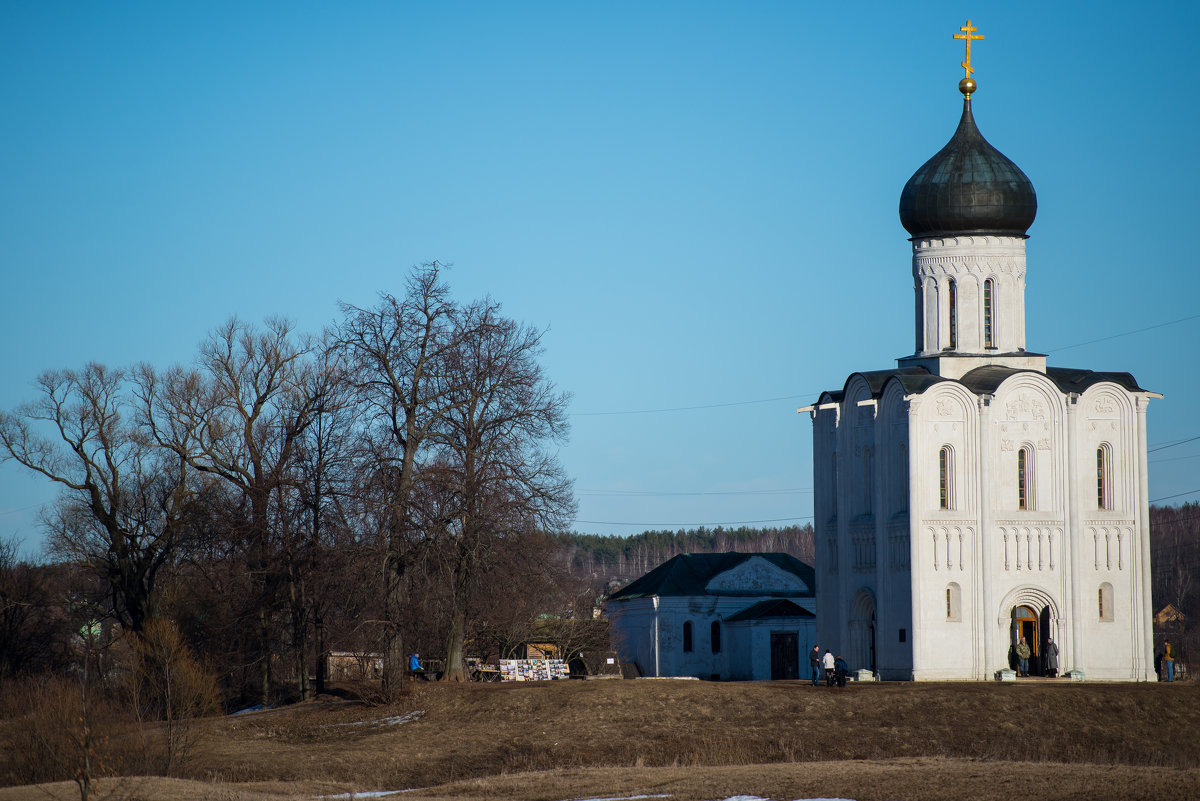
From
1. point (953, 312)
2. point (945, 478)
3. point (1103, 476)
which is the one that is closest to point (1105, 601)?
point (1103, 476)

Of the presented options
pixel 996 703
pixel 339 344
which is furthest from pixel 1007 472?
pixel 339 344

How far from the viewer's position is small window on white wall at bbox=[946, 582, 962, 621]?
39875 mm

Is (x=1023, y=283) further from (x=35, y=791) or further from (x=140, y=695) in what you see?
(x=35, y=791)

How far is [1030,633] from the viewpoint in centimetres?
4050

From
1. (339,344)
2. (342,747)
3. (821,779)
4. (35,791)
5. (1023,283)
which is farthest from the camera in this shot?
(1023,283)

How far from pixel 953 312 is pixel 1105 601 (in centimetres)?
849

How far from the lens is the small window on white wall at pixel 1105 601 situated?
133ft

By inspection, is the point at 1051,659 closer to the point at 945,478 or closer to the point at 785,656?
the point at 945,478

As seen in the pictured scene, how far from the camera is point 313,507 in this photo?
42.8 meters

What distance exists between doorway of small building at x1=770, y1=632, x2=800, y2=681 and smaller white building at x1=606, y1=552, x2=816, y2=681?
3 centimetres

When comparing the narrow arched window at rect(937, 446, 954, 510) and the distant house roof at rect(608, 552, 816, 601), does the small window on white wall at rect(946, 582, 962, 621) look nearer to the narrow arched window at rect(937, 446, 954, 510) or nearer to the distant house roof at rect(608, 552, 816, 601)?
the narrow arched window at rect(937, 446, 954, 510)

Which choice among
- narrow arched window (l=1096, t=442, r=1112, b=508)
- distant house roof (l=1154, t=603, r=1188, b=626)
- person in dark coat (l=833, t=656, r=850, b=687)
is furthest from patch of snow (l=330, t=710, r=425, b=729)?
distant house roof (l=1154, t=603, r=1188, b=626)

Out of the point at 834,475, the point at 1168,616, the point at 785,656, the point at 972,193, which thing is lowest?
the point at 1168,616

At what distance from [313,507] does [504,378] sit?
716cm
